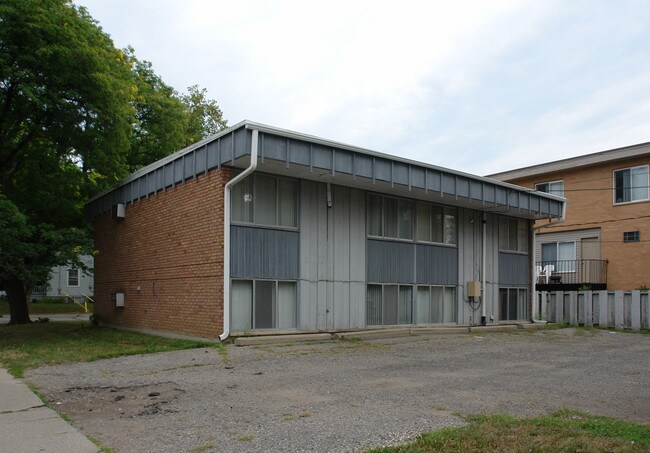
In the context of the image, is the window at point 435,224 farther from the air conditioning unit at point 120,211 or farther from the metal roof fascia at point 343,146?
the air conditioning unit at point 120,211

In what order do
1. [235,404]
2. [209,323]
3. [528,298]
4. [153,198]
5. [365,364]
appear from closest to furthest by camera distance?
[235,404] → [365,364] → [209,323] → [153,198] → [528,298]

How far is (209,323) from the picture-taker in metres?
14.1

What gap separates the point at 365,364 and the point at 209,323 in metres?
4.51

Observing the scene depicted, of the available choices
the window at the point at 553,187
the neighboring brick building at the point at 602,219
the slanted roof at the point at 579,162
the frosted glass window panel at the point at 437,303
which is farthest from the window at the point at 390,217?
the window at the point at 553,187

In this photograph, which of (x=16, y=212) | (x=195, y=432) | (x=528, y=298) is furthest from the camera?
(x=528, y=298)

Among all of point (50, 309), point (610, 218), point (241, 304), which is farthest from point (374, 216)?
point (50, 309)

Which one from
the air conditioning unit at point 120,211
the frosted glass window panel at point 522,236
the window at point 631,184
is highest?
the window at point 631,184

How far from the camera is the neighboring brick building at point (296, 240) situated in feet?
46.2

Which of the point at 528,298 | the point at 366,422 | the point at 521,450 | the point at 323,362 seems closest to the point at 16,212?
the point at 323,362

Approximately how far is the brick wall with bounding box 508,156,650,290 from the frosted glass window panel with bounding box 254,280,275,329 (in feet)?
49.7

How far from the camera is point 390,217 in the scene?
17.8m

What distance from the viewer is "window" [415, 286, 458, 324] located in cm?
1864

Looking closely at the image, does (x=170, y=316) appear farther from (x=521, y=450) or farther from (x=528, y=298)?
(x=528, y=298)

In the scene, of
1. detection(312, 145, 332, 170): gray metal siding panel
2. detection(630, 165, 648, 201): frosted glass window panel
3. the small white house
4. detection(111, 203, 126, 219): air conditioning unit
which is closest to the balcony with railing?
detection(630, 165, 648, 201): frosted glass window panel
